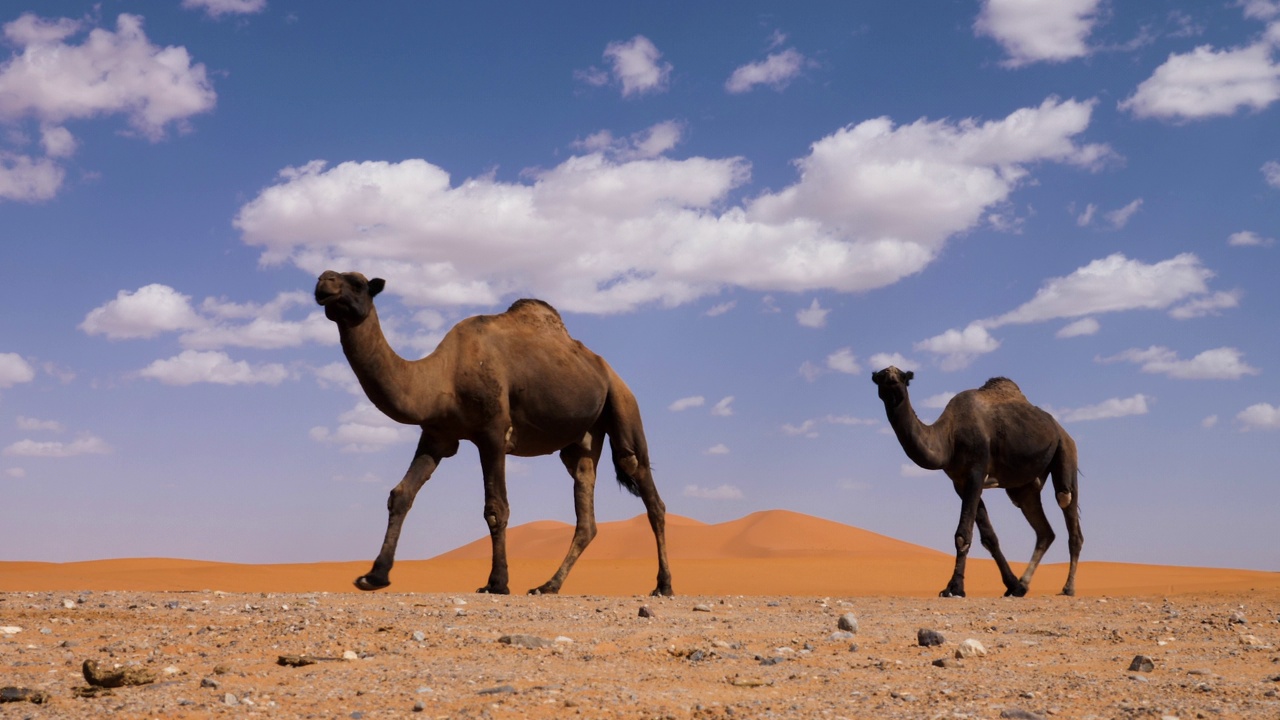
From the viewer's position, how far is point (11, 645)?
714 centimetres

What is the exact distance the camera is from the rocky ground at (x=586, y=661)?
5352 millimetres

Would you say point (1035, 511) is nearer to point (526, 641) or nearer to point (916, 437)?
point (916, 437)

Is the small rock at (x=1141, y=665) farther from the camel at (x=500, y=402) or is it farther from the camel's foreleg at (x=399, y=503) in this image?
the camel's foreleg at (x=399, y=503)

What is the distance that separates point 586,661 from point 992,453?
10674mm

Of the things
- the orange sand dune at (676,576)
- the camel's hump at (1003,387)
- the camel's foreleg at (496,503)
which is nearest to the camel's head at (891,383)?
the camel's hump at (1003,387)

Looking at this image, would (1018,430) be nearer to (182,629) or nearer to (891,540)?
(182,629)

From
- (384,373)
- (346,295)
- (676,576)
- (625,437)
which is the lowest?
(676,576)

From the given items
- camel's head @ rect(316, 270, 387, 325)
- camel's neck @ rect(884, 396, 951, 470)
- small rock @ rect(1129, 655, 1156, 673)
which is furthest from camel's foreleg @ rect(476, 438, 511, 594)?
small rock @ rect(1129, 655, 1156, 673)

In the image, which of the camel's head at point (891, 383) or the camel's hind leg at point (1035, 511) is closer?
the camel's head at point (891, 383)

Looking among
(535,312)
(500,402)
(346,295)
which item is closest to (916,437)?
(535,312)

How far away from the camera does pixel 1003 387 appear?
1694 cm

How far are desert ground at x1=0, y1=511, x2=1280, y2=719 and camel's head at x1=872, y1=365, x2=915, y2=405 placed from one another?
2925mm

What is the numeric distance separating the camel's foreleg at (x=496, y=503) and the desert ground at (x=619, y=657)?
1.07 metres

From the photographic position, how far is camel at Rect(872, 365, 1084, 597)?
14641 mm
